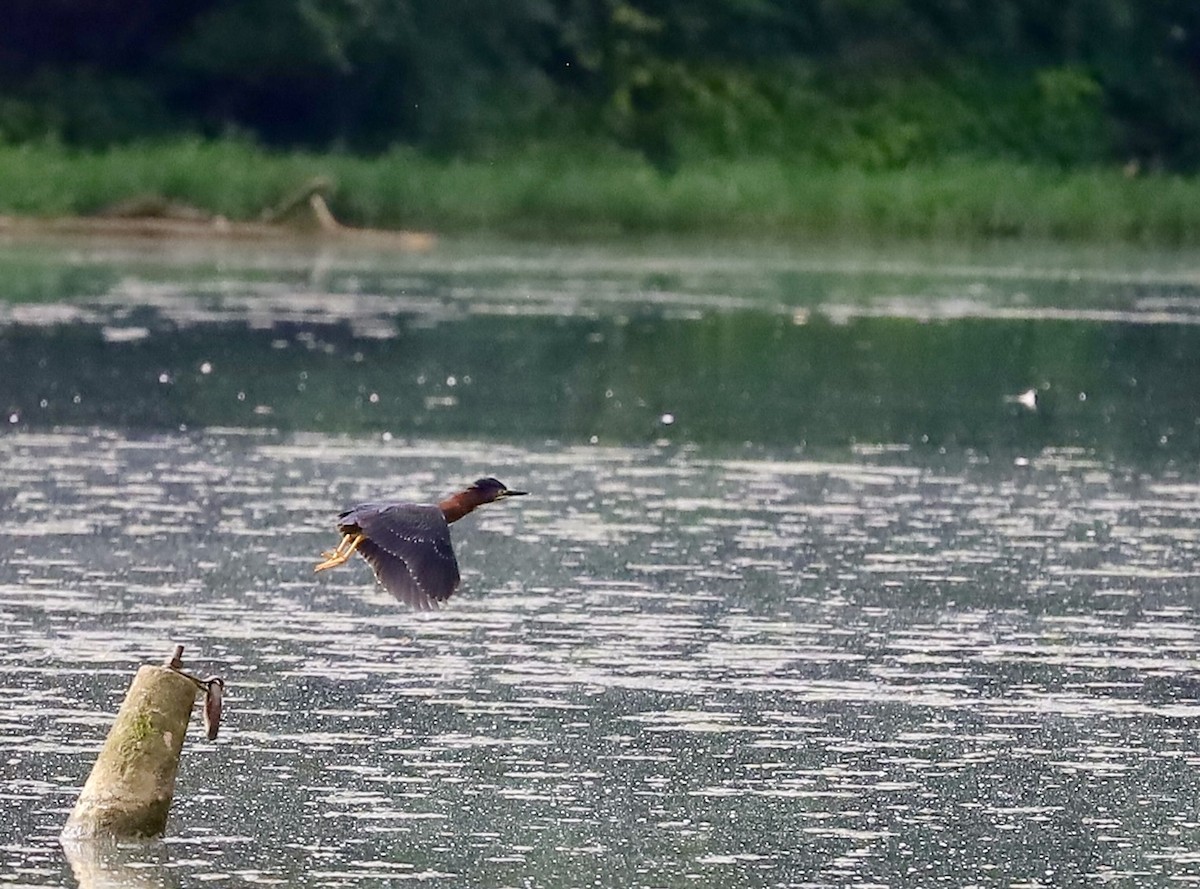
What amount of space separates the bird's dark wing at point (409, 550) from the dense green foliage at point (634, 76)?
3834cm

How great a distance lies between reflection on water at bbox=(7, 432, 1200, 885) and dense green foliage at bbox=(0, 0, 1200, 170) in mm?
31107

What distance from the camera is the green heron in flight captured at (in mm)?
8625

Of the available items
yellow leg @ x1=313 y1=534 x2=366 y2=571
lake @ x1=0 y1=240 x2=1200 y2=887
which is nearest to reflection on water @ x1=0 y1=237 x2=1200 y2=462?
lake @ x1=0 y1=240 x2=1200 y2=887

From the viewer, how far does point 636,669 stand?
461 inches

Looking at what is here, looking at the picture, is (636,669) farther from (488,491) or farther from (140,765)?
(140,765)

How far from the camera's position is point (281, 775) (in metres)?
9.82

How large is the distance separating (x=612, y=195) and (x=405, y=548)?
3657cm

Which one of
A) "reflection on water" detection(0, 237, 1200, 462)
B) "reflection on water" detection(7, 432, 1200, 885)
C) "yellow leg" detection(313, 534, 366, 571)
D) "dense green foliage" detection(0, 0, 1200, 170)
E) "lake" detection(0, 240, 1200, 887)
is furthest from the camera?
"dense green foliage" detection(0, 0, 1200, 170)

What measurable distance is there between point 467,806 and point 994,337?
60.9ft

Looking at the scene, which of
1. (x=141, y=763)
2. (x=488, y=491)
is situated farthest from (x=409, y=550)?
(x=141, y=763)

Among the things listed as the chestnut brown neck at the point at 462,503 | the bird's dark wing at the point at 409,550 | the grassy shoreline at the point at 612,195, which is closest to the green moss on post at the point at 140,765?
the bird's dark wing at the point at 409,550

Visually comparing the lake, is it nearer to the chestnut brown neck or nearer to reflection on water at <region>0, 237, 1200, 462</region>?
reflection on water at <region>0, 237, 1200, 462</region>

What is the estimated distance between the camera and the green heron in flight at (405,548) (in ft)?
28.3

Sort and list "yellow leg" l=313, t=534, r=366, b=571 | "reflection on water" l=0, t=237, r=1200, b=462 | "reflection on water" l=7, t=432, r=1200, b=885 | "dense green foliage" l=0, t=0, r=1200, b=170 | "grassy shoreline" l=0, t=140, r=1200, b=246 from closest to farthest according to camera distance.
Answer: "yellow leg" l=313, t=534, r=366, b=571 < "reflection on water" l=7, t=432, r=1200, b=885 < "reflection on water" l=0, t=237, r=1200, b=462 < "grassy shoreline" l=0, t=140, r=1200, b=246 < "dense green foliage" l=0, t=0, r=1200, b=170
